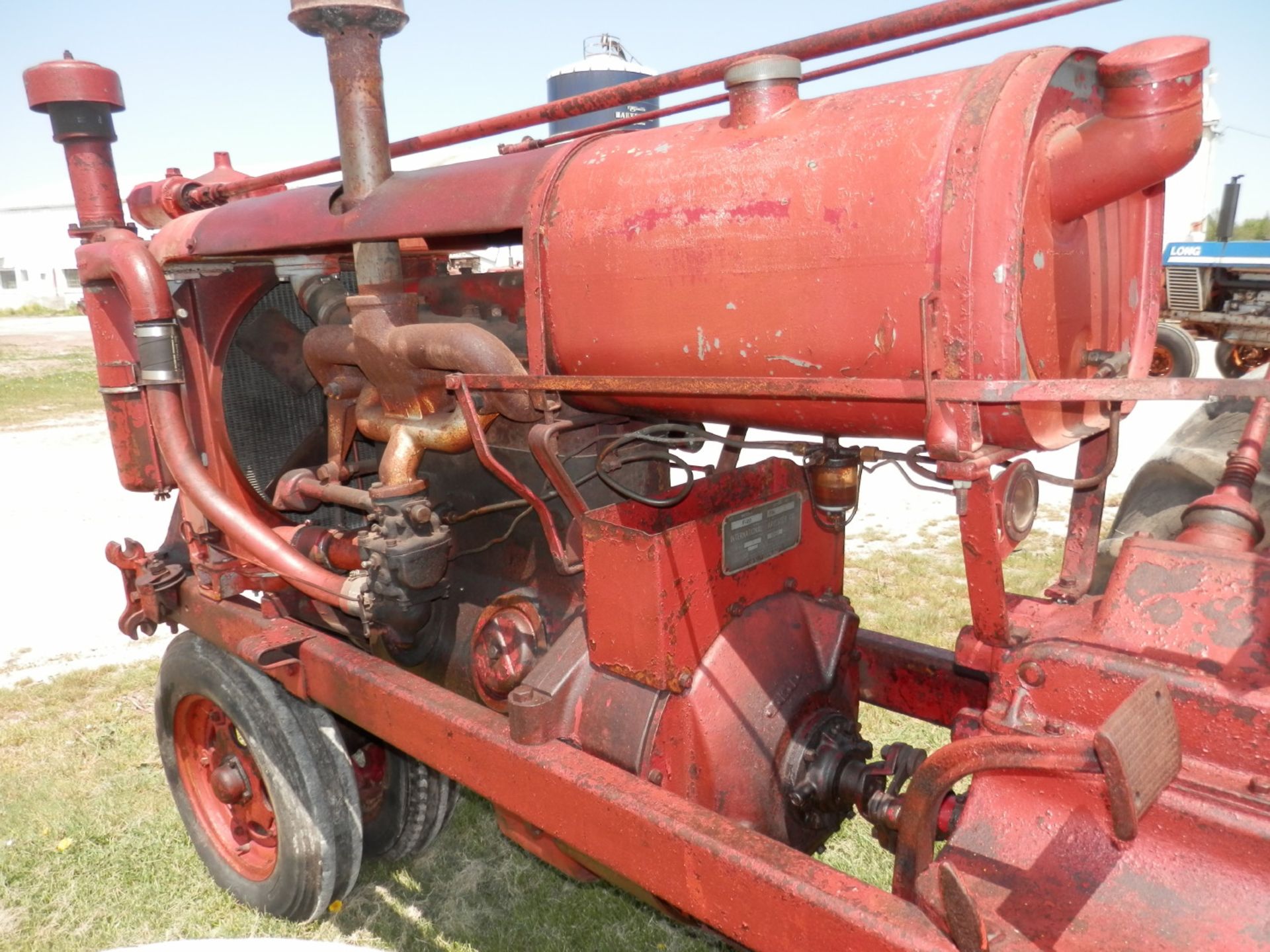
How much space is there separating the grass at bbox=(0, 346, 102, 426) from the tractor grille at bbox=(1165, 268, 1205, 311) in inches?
527

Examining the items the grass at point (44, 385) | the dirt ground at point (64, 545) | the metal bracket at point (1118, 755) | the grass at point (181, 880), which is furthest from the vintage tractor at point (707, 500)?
the grass at point (44, 385)

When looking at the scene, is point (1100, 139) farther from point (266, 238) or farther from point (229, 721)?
point (229, 721)

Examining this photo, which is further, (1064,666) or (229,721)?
(229,721)

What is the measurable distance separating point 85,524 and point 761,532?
6.51m

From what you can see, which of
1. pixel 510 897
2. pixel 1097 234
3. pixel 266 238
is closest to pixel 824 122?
pixel 1097 234

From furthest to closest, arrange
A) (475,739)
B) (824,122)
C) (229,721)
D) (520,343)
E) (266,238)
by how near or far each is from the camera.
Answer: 1. (229,721)
2. (266,238)
3. (520,343)
4. (475,739)
5. (824,122)

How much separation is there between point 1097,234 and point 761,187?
571 millimetres

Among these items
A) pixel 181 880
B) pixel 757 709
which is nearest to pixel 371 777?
pixel 181 880

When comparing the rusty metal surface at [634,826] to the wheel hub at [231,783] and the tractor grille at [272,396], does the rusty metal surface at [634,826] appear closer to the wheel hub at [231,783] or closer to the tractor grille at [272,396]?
the wheel hub at [231,783]

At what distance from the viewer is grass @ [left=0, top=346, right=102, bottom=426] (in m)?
12.3

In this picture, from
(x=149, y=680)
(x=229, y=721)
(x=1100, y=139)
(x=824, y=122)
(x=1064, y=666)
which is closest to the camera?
(x=1100, y=139)

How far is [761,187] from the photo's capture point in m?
1.52

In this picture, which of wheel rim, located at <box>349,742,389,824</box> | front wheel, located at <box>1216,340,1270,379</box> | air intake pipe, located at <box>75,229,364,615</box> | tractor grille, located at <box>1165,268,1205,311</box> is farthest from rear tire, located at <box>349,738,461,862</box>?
front wheel, located at <box>1216,340,1270,379</box>

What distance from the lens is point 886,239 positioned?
54.4 inches
